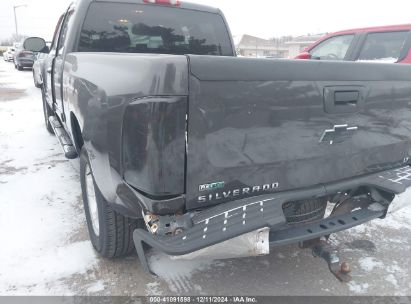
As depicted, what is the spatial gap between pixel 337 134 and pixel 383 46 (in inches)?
220

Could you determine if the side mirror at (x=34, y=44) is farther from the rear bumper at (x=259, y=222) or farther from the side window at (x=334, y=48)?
the side window at (x=334, y=48)

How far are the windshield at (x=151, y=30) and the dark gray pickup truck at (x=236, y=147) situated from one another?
0.99 meters

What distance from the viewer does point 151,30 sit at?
12.9 feet

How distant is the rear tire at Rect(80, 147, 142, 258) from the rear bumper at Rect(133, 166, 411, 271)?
0.52 metres

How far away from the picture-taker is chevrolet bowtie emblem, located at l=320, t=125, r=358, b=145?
Result: 2291 mm

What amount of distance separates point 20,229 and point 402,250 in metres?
3.29

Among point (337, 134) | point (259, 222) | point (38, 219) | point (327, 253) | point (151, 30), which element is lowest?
point (38, 219)

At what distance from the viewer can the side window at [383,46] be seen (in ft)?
22.3

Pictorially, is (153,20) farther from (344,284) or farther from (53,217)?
(344,284)

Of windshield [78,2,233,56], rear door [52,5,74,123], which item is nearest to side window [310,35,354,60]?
windshield [78,2,233,56]

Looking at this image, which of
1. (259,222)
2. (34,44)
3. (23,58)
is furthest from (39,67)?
(23,58)

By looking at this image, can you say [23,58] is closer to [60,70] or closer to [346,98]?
[60,70]

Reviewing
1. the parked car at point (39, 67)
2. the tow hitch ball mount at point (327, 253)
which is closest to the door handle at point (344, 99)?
the tow hitch ball mount at point (327, 253)

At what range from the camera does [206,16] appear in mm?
4348
